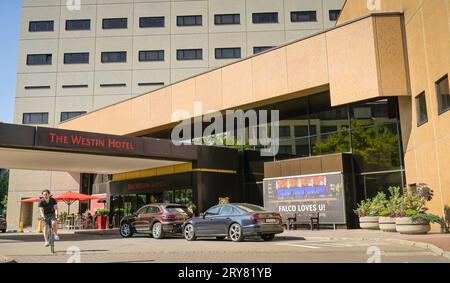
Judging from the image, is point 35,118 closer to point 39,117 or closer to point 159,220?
point 39,117

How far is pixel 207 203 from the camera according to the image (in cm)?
2570

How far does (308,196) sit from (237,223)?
7.66 metres

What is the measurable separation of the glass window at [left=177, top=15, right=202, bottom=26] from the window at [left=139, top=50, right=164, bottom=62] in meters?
3.94

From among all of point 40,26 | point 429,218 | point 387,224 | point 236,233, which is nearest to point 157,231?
point 236,233

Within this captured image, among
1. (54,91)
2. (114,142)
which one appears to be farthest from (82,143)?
(54,91)

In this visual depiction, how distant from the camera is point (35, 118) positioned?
1914 inches

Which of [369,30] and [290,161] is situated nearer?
[369,30]

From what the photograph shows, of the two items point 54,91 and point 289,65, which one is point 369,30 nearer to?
point 289,65

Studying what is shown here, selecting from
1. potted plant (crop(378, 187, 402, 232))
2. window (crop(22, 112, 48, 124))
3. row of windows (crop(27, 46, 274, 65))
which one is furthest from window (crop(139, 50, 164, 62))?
potted plant (crop(378, 187, 402, 232))

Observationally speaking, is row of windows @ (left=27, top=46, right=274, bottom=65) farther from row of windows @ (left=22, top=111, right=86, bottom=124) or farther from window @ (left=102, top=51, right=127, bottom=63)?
row of windows @ (left=22, top=111, right=86, bottom=124)

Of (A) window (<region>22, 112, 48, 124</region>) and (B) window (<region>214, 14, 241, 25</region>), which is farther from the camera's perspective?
(B) window (<region>214, 14, 241, 25</region>)

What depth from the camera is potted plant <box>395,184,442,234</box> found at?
17.2m

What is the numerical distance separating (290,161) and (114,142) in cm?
920

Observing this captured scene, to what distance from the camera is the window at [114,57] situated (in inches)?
1999
